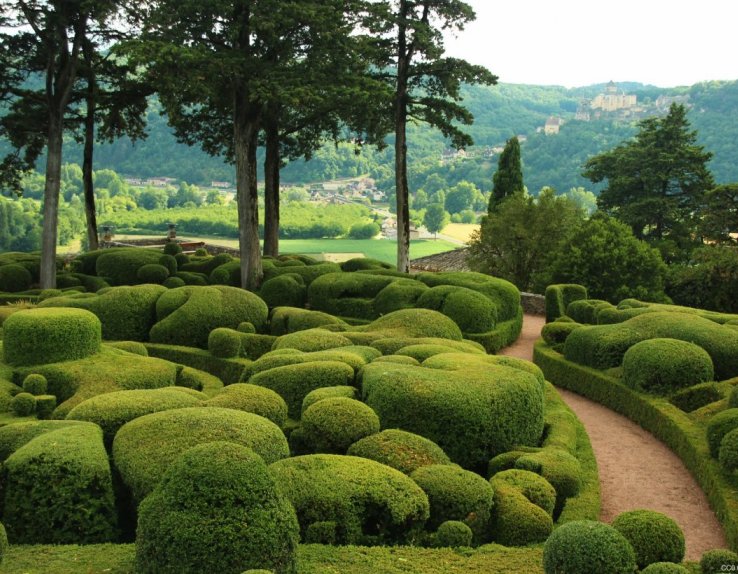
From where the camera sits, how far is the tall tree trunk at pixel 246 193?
79.4 feet

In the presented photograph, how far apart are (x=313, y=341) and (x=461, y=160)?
274 feet

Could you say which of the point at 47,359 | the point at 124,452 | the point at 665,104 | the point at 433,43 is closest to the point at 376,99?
the point at 433,43

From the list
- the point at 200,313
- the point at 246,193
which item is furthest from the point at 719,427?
the point at 246,193

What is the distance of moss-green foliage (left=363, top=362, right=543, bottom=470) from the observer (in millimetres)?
11141

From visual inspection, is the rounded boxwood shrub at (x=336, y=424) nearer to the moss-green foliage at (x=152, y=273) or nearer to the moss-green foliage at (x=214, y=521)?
the moss-green foliage at (x=214, y=521)

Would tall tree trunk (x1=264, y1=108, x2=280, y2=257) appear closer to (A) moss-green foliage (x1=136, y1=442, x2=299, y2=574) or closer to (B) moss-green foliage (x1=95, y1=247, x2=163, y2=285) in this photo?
(B) moss-green foliage (x1=95, y1=247, x2=163, y2=285)

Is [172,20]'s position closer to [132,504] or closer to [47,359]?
[47,359]

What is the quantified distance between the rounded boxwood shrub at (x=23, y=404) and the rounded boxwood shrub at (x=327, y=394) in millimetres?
4125

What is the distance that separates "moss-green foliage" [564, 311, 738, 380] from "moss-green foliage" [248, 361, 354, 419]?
757cm

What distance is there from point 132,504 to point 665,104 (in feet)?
390

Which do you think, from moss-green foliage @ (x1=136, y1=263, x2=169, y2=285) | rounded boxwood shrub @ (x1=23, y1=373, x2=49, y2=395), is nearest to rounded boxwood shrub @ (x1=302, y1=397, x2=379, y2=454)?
rounded boxwood shrub @ (x1=23, y1=373, x2=49, y2=395)

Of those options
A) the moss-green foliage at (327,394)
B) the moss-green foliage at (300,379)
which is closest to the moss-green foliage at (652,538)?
the moss-green foliage at (327,394)

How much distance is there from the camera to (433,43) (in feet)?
88.9

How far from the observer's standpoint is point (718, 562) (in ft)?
24.1
